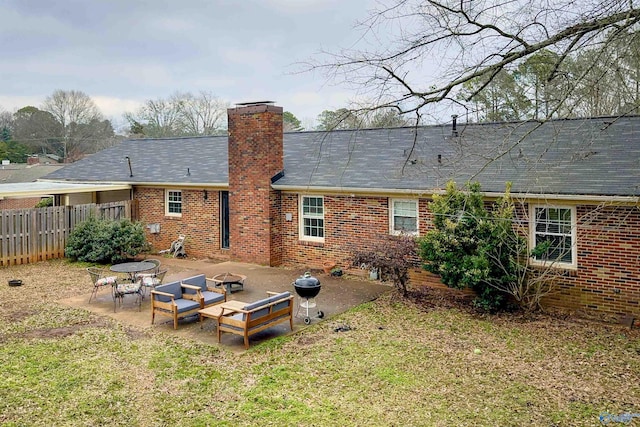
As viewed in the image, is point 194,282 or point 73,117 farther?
point 73,117

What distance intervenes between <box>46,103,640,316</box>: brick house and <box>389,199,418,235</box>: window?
0.09 ft

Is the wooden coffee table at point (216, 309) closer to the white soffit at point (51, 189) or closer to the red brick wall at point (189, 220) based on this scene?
Result: the red brick wall at point (189, 220)

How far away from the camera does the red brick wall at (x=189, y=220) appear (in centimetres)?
1605

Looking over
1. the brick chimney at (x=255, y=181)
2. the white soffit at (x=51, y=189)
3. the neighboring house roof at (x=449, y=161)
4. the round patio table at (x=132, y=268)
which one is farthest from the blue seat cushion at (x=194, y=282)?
the white soffit at (x=51, y=189)

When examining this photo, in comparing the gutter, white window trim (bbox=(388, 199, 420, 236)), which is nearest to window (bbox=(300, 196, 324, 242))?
the gutter

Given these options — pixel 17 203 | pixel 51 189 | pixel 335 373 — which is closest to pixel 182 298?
pixel 335 373

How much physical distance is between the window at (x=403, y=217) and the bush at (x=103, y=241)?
8117 mm

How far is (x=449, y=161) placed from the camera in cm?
1205

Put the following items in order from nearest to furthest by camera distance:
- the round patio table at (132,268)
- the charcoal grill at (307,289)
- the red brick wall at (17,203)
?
1. the charcoal grill at (307,289)
2. the round patio table at (132,268)
3. the red brick wall at (17,203)

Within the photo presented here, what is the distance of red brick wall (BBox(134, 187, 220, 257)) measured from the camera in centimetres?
1605

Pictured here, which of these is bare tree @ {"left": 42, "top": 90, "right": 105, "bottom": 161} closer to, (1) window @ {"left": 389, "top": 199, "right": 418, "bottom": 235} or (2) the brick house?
(2) the brick house

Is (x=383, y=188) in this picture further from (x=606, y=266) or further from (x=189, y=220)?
(x=189, y=220)

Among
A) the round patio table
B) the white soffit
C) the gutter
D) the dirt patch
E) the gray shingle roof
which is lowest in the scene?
the dirt patch

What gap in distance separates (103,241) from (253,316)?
895 centimetres
